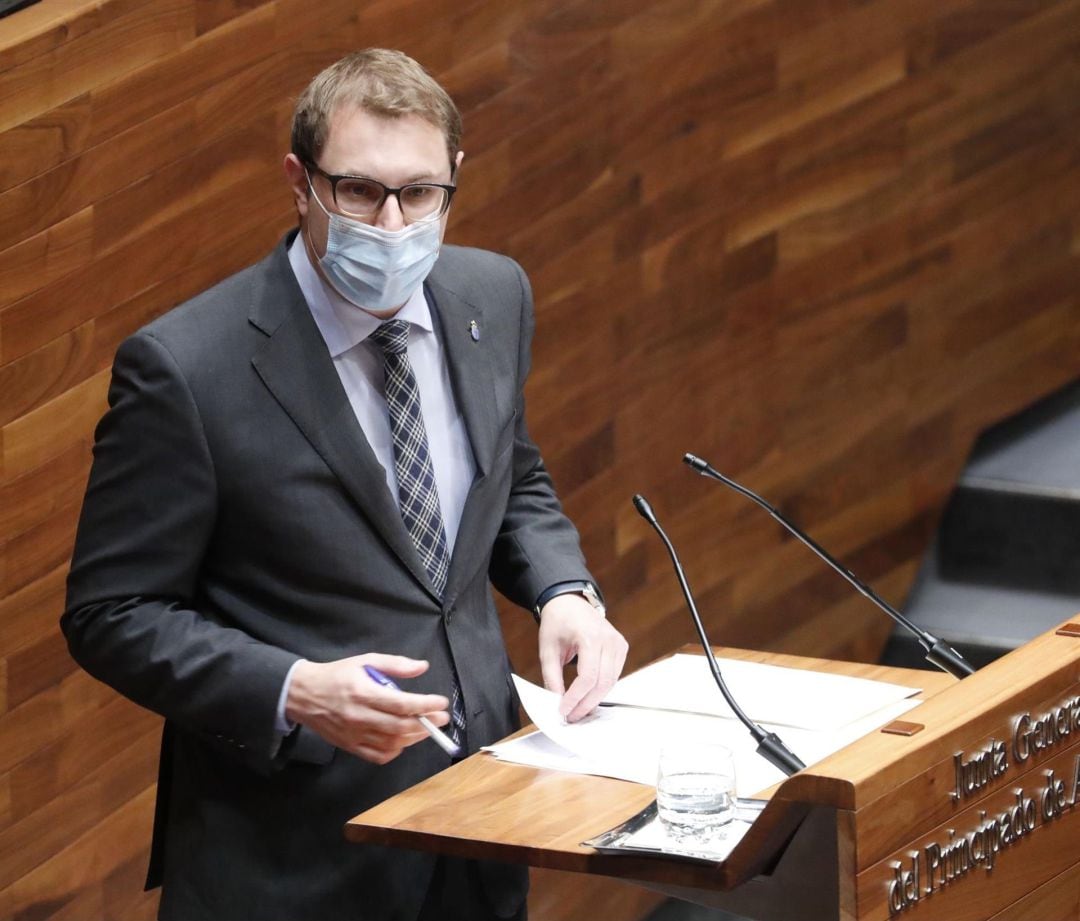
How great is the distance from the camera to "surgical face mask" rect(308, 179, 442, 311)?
5.17ft

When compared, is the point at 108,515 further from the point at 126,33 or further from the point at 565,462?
the point at 565,462

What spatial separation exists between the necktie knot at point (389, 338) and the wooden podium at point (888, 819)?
0.34m

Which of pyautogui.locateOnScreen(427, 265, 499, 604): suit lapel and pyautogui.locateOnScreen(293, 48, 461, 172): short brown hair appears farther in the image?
pyautogui.locateOnScreen(427, 265, 499, 604): suit lapel

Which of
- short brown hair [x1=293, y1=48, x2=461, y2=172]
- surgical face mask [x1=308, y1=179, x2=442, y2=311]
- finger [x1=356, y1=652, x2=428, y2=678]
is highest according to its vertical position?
short brown hair [x1=293, y1=48, x2=461, y2=172]

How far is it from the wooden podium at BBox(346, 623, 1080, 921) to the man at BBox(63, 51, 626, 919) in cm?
9

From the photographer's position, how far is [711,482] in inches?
125

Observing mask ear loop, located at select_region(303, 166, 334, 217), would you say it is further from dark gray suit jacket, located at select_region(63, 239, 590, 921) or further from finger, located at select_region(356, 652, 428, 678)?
finger, located at select_region(356, 652, 428, 678)

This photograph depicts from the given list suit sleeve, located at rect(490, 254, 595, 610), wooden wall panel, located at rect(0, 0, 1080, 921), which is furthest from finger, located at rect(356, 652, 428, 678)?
wooden wall panel, located at rect(0, 0, 1080, 921)

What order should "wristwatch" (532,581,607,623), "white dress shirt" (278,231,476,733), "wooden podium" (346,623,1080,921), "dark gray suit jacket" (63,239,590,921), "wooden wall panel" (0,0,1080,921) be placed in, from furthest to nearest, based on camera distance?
"wooden wall panel" (0,0,1080,921) < "wristwatch" (532,581,607,623) < "white dress shirt" (278,231,476,733) < "dark gray suit jacket" (63,239,590,921) < "wooden podium" (346,623,1080,921)

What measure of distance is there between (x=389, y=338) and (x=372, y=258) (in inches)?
3.9

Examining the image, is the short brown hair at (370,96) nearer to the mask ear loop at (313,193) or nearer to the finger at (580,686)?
the mask ear loop at (313,193)

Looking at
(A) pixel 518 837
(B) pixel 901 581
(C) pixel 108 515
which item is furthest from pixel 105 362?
(B) pixel 901 581

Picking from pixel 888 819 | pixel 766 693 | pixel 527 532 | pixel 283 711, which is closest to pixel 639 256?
pixel 527 532

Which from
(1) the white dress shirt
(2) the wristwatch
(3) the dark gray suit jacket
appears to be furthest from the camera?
(2) the wristwatch
